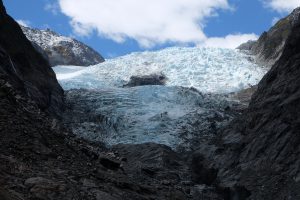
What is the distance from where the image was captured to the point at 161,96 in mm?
43188

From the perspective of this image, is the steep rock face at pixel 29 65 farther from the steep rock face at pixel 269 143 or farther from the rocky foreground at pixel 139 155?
the steep rock face at pixel 269 143

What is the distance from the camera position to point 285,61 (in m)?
25.5

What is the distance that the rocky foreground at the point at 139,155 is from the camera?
38.9 feet

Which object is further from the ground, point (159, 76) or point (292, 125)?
point (159, 76)

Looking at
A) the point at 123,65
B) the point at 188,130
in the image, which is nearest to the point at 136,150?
the point at 188,130

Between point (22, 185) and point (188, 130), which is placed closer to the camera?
point (22, 185)

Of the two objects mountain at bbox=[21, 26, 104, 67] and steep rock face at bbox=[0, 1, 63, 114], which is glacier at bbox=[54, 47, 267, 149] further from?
mountain at bbox=[21, 26, 104, 67]

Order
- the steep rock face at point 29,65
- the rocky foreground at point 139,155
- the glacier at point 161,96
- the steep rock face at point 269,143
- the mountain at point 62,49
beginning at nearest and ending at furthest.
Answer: the rocky foreground at point 139,155 < the steep rock face at point 269,143 < the steep rock face at point 29,65 < the glacier at point 161,96 < the mountain at point 62,49

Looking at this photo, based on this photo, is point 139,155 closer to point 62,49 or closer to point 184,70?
point 184,70

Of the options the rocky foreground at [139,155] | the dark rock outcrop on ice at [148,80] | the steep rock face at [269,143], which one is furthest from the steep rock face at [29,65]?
the dark rock outcrop on ice at [148,80]

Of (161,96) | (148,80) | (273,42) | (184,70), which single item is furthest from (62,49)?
(161,96)

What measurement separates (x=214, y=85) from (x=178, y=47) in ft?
42.2

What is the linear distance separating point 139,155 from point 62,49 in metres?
62.9

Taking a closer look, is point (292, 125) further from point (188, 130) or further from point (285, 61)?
point (188, 130)
